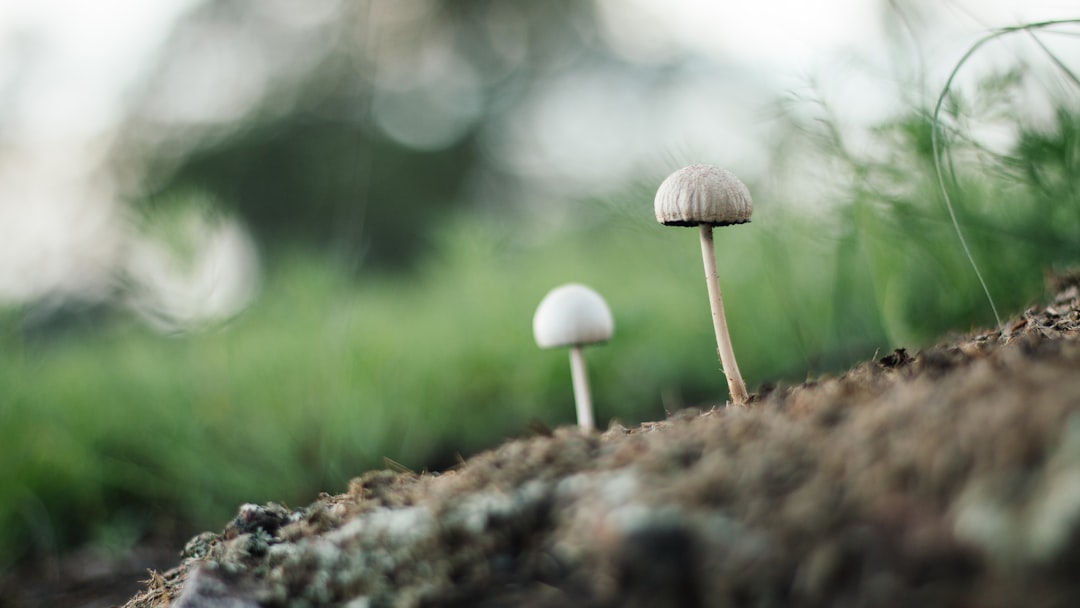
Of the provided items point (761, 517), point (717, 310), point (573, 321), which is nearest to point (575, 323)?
point (573, 321)

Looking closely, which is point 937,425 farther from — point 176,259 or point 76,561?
point 76,561

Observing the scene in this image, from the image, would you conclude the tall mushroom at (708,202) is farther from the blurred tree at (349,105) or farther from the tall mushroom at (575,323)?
the blurred tree at (349,105)

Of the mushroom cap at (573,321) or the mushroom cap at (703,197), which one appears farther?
the mushroom cap at (573,321)

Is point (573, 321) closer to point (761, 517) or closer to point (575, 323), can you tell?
point (575, 323)

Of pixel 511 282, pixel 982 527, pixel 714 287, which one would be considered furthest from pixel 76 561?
pixel 982 527

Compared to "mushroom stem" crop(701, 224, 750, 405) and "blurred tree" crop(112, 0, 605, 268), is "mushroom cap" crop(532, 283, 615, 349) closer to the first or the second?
"mushroom stem" crop(701, 224, 750, 405)

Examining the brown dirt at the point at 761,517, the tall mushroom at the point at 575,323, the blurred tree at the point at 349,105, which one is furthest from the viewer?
the blurred tree at the point at 349,105

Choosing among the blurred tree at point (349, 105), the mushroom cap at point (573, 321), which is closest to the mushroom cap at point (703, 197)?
the mushroom cap at point (573, 321)
